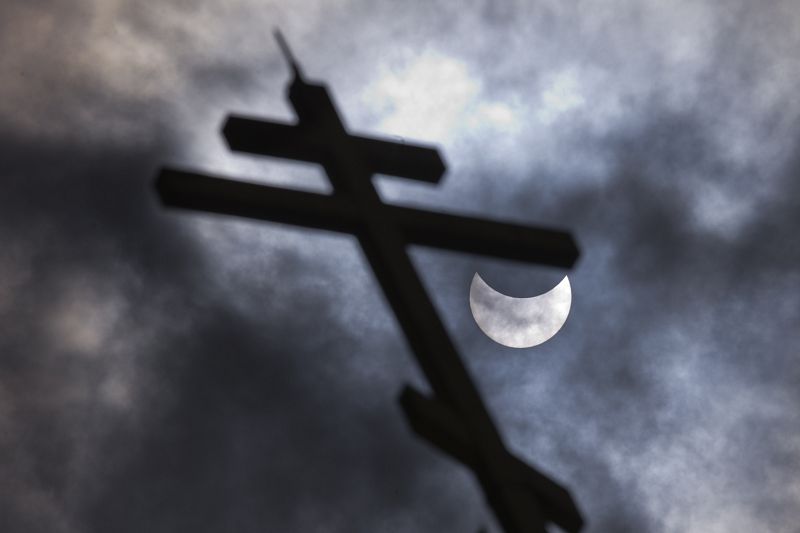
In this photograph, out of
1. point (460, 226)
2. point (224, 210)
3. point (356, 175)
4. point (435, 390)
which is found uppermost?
point (460, 226)

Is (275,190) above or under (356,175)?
under

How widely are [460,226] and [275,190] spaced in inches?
45.3

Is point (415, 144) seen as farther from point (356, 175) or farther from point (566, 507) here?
point (566, 507)

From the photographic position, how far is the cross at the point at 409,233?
4445 millimetres

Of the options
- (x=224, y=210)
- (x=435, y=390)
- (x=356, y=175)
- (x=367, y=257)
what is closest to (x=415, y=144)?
(x=356, y=175)

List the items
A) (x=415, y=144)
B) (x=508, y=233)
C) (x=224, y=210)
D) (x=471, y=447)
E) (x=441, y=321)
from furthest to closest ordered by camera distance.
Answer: (x=415, y=144) < (x=508, y=233) < (x=224, y=210) < (x=441, y=321) < (x=471, y=447)

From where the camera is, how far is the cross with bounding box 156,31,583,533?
4.45 meters

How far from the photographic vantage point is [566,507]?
4.68m

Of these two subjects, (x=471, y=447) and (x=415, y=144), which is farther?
(x=415, y=144)

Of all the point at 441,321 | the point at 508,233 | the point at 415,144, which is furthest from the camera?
the point at 415,144

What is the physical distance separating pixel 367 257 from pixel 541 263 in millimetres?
1150

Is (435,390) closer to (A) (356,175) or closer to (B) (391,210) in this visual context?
(B) (391,210)

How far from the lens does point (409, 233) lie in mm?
5387

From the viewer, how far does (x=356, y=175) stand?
5590mm
